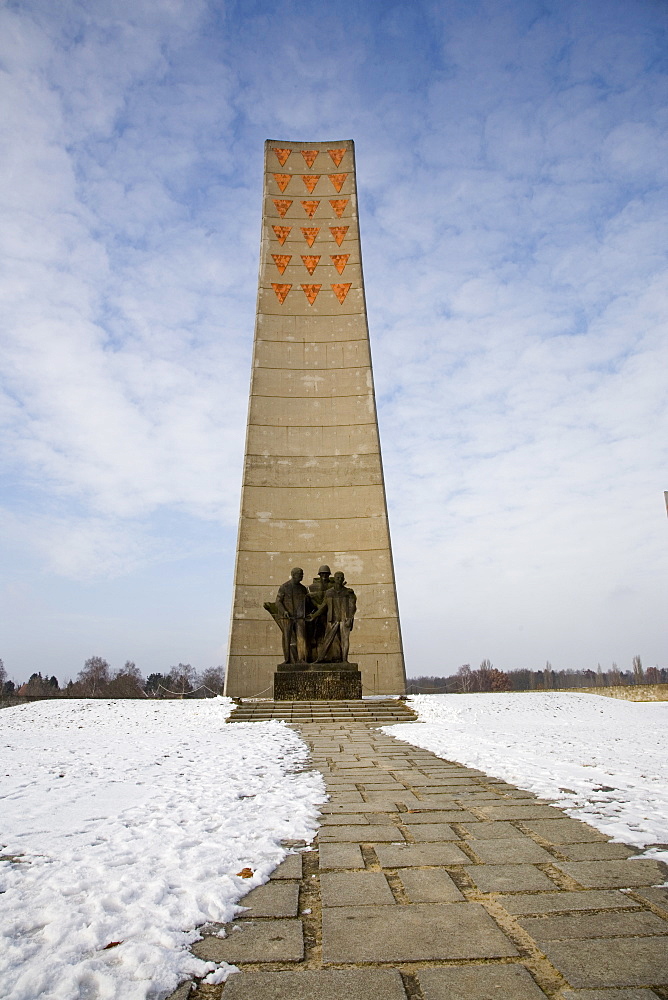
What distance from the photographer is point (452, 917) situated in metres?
1.88

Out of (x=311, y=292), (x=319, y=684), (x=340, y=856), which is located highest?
Answer: (x=311, y=292)

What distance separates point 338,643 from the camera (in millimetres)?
12000

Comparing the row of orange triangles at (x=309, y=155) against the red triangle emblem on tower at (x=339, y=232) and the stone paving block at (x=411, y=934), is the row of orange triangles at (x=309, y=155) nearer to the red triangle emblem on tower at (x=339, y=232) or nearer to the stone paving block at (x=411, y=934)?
the red triangle emblem on tower at (x=339, y=232)

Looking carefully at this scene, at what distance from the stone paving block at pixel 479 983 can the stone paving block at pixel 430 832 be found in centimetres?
119

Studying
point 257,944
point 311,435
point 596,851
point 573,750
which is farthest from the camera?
point 311,435

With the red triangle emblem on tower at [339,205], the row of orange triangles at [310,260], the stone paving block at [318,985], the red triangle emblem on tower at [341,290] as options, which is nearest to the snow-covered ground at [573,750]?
the stone paving block at [318,985]

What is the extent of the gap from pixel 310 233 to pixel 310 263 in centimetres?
113

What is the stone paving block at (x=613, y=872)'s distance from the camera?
2104mm

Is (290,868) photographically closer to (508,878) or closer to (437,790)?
(508,878)

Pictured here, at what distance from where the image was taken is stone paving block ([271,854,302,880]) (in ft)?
7.48

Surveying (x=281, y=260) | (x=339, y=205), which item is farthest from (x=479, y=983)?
(x=339, y=205)

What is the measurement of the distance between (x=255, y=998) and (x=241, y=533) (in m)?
15.6

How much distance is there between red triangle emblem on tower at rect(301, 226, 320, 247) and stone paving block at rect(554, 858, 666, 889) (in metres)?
19.8

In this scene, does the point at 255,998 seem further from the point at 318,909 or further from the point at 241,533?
the point at 241,533
